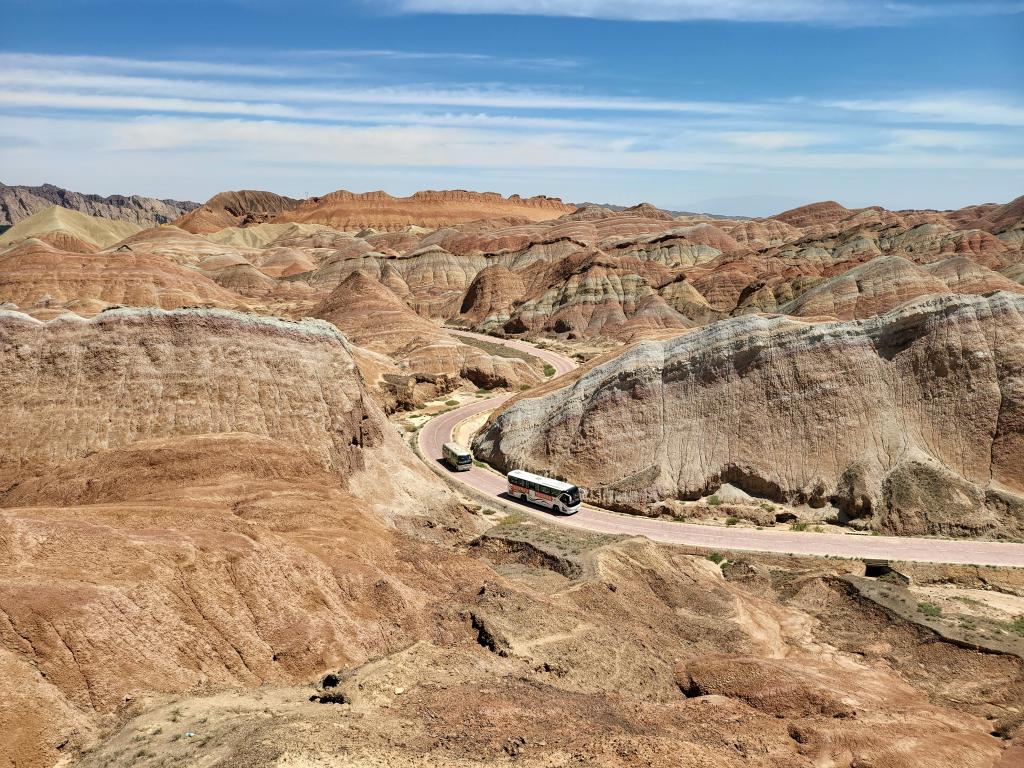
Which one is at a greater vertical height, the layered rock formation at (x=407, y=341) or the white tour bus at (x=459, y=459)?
→ the layered rock formation at (x=407, y=341)

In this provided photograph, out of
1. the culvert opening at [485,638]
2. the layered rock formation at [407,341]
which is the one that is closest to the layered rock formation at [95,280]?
the layered rock formation at [407,341]

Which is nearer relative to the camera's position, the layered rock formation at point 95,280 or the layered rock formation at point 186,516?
the layered rock formation at point 186,516

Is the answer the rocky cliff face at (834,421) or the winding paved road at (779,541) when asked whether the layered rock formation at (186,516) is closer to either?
the winding paved road at (779,541)

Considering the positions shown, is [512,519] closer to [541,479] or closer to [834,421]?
[541,479]

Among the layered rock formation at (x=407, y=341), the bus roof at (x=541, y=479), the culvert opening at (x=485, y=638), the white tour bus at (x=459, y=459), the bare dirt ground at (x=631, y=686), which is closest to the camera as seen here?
the bare dirt ground at (x=631, y=686)

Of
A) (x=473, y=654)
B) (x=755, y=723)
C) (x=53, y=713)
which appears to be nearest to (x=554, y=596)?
(x=473, y=654)
